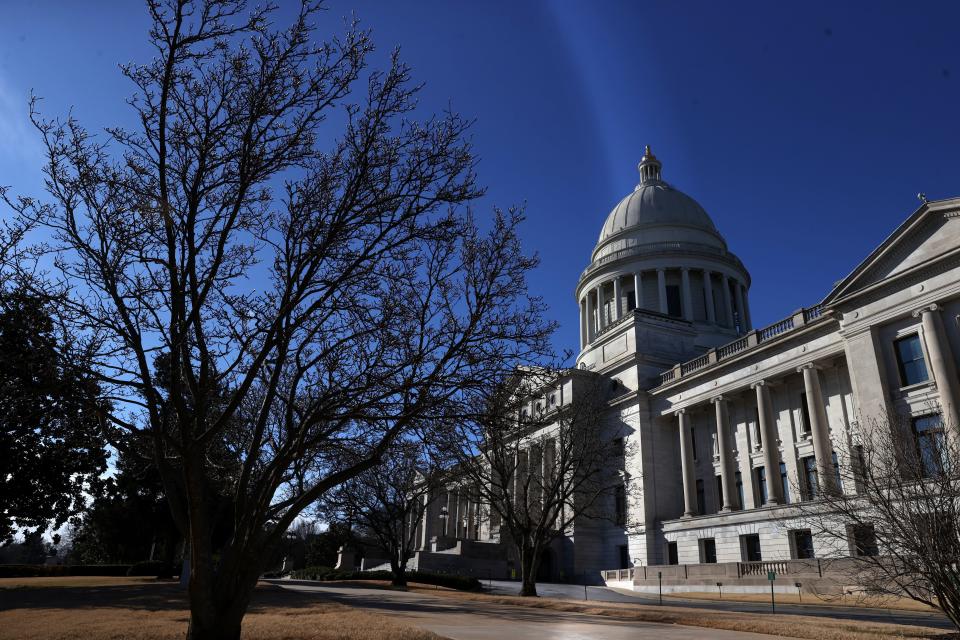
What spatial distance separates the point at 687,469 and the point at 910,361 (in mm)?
18327

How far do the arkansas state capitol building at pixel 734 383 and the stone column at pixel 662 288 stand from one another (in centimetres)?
19

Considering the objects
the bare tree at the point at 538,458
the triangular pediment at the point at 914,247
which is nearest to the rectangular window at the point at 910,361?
the triangular pediment at the point at 914,247

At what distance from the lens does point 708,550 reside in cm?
4362

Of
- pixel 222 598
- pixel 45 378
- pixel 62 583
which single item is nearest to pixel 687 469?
pixel 62 583

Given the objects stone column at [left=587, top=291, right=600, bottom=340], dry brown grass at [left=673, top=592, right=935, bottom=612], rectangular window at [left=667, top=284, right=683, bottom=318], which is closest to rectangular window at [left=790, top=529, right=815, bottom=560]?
dry brown grass at [left=673, top=592, right=935, bottom=612]

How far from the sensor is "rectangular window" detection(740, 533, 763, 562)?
132 feet

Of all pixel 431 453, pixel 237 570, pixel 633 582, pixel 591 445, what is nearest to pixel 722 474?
pixel 633 582

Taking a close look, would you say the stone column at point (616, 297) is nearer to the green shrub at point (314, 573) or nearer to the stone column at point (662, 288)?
the stone column at point (662, 288)

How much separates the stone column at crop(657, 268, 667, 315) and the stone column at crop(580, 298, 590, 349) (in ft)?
31.0

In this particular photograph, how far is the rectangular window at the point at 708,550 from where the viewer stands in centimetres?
4319

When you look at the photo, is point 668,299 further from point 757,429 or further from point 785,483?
point 785,483

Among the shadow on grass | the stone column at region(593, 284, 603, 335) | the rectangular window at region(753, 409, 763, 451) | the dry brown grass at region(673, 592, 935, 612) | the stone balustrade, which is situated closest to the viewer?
the shadow on grass

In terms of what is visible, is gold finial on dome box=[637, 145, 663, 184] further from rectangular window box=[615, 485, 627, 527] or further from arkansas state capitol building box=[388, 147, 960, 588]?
rectangular window box=[615, 485, 627, 527]

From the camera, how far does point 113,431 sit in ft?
35.2
